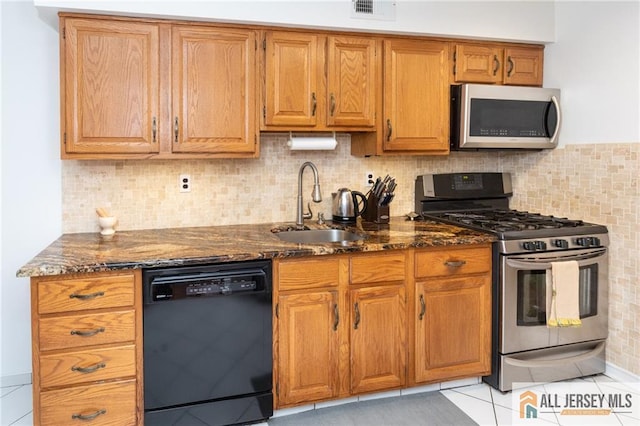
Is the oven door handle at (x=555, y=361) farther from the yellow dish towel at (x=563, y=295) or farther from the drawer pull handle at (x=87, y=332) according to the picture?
the drawer pull handle at (x=87, y=332)

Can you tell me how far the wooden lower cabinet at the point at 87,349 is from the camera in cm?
221

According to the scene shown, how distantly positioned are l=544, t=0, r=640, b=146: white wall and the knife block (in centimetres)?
124

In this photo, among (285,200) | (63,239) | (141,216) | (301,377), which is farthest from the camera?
(285,200)

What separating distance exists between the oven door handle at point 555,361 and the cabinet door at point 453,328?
0.15 m

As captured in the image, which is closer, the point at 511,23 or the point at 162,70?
the point at 162,70

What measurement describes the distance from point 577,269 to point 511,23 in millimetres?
1543

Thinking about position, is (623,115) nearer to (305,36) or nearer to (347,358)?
(305,36)

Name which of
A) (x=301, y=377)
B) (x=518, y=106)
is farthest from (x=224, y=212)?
(x=518, y=106)

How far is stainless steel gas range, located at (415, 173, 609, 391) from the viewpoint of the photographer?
9.44ft

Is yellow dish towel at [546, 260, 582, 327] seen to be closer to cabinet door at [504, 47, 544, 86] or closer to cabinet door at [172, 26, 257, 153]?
cabinet door at [504, 47, 544, 86]

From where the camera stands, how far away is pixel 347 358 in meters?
2.70

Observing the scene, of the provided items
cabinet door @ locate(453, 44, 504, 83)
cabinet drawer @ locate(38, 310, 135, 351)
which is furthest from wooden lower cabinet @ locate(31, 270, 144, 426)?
cabinet door @ locate(453, 44, 504, 83)

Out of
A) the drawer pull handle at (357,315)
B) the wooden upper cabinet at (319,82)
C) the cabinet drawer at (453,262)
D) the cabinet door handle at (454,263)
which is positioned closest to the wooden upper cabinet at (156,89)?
the wooden upper cabinet at (319,82)

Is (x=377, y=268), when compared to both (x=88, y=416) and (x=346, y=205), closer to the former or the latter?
(x=346, y=205)
